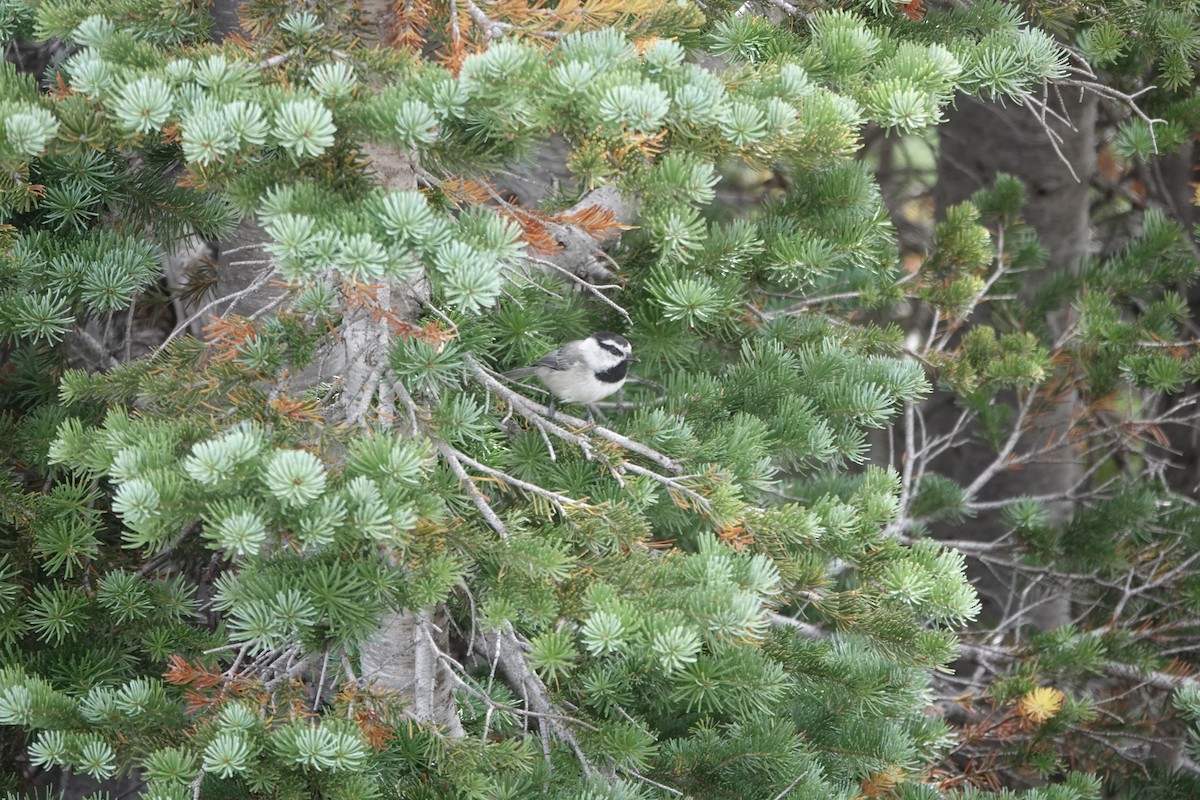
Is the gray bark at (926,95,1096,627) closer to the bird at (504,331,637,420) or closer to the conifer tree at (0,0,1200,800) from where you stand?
the conifer tree at (0,0,1200,800)

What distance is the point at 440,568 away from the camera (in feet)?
6.83

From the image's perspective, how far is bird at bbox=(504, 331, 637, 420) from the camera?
3.46 metres

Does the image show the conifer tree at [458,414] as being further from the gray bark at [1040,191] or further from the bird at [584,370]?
the gray bark at [1040,191]

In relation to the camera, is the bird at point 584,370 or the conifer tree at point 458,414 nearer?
the conifer tree at point 458,414

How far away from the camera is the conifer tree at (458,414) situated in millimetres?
2053

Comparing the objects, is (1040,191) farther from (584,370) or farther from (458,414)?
(458,414)

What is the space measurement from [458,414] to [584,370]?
43.9 inches

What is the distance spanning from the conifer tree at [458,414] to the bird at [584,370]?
99 mm

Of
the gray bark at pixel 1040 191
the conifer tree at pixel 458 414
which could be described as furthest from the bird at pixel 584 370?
the gray bark at pixel 1040 191

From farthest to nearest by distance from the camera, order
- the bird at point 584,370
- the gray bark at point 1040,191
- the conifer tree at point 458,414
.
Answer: the gray bark at point 1040,191, the bird at point 584,370, the conifer tree at point 458,414

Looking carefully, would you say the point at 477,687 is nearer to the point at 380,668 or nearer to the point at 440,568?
the point at 380,668

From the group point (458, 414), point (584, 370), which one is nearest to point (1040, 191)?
point (584, 370)

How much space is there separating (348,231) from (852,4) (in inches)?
72.6

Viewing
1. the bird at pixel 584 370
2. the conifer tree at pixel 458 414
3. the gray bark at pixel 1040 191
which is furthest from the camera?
the gray bark at pixel 1040 191
